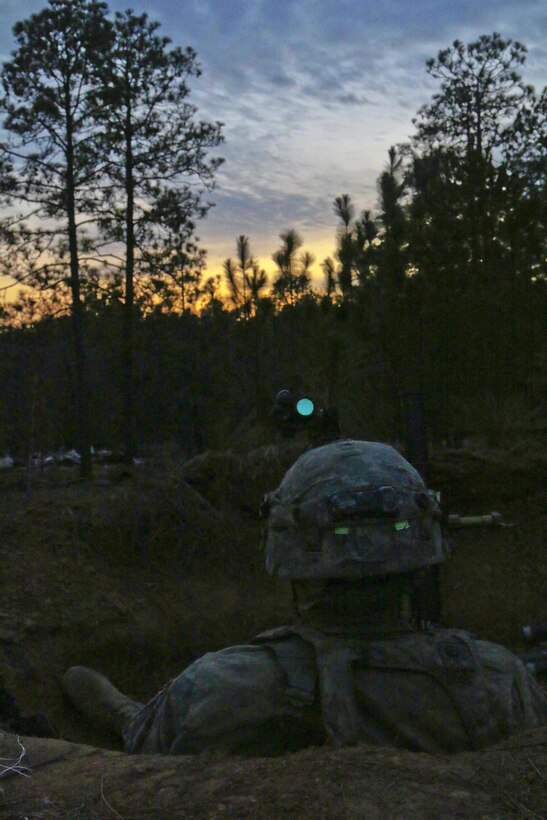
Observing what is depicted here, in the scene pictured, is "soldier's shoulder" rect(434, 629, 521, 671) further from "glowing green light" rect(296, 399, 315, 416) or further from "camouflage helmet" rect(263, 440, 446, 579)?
"glowing green light" rect(296, 399, 315, 416)

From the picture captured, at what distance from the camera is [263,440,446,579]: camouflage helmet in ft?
9.27

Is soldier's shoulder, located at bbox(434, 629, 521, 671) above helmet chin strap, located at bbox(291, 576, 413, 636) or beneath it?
beneath

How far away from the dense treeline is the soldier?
6146 millimetres

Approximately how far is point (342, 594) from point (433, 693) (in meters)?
0.44

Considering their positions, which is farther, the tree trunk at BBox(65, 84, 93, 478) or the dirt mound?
the tree trunk at BBox(65, 84, 93, 478)

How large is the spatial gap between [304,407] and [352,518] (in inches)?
30.7

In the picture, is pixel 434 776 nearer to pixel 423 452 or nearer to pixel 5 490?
pixel 423 452

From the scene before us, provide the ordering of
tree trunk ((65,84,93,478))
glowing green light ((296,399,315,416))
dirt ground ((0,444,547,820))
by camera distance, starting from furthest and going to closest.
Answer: tree trunk ((65,84,93,478)) < glowing green light ((296,399,315,416)) < dirt ground ((0,444,547,820))

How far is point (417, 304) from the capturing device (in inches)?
454

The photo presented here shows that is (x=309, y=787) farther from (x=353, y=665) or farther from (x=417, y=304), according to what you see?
(x=417, y=304)

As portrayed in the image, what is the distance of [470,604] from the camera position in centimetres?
890

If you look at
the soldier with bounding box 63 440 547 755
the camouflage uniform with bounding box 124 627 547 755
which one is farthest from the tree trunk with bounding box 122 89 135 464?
the camouflage uniform with bounding box 124 627 547 755

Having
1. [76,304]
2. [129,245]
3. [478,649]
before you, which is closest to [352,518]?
[478,649]

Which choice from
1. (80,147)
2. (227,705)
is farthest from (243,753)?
(80,147)
